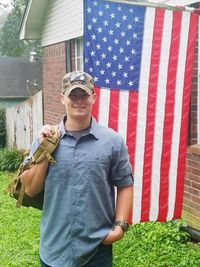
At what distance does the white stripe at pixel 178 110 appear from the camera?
3588 mm

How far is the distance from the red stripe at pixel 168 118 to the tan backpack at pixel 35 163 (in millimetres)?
1315

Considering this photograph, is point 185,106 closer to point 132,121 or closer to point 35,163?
point 132,121

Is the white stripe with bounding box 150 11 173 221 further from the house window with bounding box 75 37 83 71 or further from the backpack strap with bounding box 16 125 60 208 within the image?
the house window with bounding box 75 37 83 71

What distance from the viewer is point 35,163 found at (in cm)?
257

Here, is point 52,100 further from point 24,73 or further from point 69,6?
point 24,73

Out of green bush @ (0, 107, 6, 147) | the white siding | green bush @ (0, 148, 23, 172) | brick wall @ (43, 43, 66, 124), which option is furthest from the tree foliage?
the white siding

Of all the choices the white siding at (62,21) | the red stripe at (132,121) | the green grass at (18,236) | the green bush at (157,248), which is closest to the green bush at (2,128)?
the white siding at (62,21)

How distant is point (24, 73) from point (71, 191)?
22097 millimetres

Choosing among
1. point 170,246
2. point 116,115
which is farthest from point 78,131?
point 170,246

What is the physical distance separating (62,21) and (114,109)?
6.53m

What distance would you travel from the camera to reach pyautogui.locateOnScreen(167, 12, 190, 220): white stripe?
3588 millimetres

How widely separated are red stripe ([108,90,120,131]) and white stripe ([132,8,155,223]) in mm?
188

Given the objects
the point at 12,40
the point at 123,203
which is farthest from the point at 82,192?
the point at 12,40

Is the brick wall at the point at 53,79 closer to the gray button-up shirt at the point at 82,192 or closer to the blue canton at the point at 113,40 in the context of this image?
the blue canton at the point at 113,40
